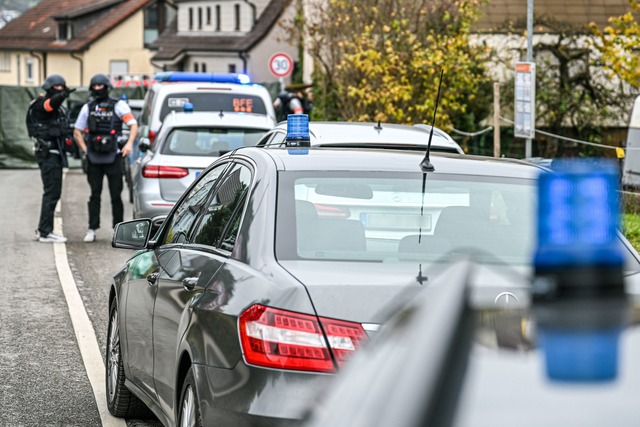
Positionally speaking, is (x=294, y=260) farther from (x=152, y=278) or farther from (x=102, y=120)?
(x=102, y=120)

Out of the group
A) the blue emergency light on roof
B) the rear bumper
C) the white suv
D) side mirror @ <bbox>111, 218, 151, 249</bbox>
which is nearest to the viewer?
the rear bumper

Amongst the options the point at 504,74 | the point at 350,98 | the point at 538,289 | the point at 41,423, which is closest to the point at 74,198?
the point at 350,98

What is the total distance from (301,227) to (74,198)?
60.8ft

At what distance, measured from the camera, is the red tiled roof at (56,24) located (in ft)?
262

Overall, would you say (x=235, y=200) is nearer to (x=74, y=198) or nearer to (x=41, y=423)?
(x=41, y=423)

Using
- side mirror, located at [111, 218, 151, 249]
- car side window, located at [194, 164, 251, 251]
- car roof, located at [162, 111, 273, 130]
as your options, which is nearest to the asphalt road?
side mirror, located at [111, 218, 151, 249]

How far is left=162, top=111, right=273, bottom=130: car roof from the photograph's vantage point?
1481cm

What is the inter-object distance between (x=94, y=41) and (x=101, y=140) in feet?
216

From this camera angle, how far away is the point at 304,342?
13.1 ft

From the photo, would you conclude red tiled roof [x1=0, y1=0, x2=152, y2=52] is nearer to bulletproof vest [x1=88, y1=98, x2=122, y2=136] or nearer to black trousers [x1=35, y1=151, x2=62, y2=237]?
black trousers [x1=35, y1=151, x2=62, y2=237]

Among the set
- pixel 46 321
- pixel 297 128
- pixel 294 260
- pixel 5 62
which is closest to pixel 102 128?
pixel 46 321

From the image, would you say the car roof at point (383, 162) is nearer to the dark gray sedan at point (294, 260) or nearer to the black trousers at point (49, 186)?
the dark gray sedan at point (294, 260)

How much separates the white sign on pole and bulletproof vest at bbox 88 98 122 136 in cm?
577

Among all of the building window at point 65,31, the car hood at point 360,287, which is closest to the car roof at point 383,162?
the car hood at point 360,287
